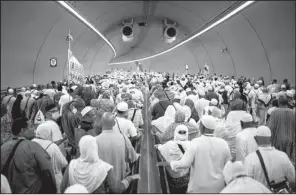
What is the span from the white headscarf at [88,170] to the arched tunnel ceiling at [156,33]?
1790 millimetres

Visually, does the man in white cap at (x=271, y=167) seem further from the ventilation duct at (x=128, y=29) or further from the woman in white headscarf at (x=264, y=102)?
the ventilation duct at (x=128, y=29)

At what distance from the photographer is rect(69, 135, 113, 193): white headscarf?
4320 millimetres

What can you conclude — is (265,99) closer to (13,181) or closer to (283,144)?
(283,144)

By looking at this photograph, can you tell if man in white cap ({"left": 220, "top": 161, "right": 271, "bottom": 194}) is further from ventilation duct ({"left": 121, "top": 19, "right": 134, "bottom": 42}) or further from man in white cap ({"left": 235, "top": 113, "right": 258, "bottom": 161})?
ventilation duct ({"left": 121, "top": 19, "right": 134, "bottom": 42})

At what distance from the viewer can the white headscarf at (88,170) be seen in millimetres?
4320

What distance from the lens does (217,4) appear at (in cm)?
959

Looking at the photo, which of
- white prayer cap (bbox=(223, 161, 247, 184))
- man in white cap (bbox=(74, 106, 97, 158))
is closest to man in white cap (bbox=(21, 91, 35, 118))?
man in white cap (bbox=(74, 106, 97, 158))

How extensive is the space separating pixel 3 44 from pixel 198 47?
2663 cm

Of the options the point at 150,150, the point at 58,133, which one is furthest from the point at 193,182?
the point at 150,150

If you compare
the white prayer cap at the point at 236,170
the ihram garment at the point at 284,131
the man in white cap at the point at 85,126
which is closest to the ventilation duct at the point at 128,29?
the man in white cap at the point at 85,126

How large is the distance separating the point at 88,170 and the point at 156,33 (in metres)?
13.8

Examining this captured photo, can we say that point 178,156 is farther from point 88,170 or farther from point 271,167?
point 88,170

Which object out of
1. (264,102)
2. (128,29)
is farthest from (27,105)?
(264,102)

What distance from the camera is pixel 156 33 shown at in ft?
57.4
